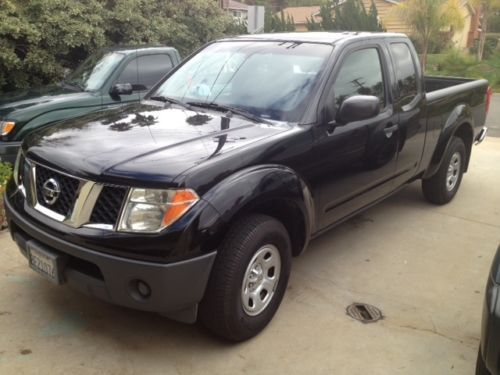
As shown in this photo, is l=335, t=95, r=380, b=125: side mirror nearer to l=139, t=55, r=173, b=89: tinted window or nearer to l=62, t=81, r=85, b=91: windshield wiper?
l=139, t=55, r=173, b=89: tinted window

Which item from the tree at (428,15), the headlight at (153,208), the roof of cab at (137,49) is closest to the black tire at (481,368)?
the headlight at (153,208)

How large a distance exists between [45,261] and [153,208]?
78 centimetres

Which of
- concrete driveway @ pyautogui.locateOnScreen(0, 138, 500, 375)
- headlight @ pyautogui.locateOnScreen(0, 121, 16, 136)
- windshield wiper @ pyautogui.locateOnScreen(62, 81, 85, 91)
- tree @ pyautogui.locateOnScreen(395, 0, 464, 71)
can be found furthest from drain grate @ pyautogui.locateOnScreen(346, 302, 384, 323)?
tree @ pyautogui.locateOnScreen(395, 0, 464, 71)

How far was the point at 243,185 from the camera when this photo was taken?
2.77 m

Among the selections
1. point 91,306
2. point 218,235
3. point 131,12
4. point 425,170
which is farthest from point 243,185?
point 131,12

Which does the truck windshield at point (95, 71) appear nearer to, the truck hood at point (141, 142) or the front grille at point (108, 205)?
the truck hood at point (141, 142)

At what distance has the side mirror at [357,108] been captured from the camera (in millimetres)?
3367

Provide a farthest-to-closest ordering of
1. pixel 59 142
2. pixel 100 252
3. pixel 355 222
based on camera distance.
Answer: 1. pixel 355 222
2. pixel 59 142
3. pixel 100 252

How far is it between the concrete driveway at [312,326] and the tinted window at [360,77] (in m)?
1.33

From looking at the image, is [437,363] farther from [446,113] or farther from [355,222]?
[446,113]

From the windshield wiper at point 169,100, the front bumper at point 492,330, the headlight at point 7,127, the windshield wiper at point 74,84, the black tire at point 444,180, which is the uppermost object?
the windshield wiper at point 169,100

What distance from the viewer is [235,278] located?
108 inches

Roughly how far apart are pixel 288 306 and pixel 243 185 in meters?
1.12

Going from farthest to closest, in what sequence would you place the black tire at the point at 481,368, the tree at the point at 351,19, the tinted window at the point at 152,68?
the tree at the point at 351,19, the tinted window at the point at 152,68, the black tire at the point at 481,368
